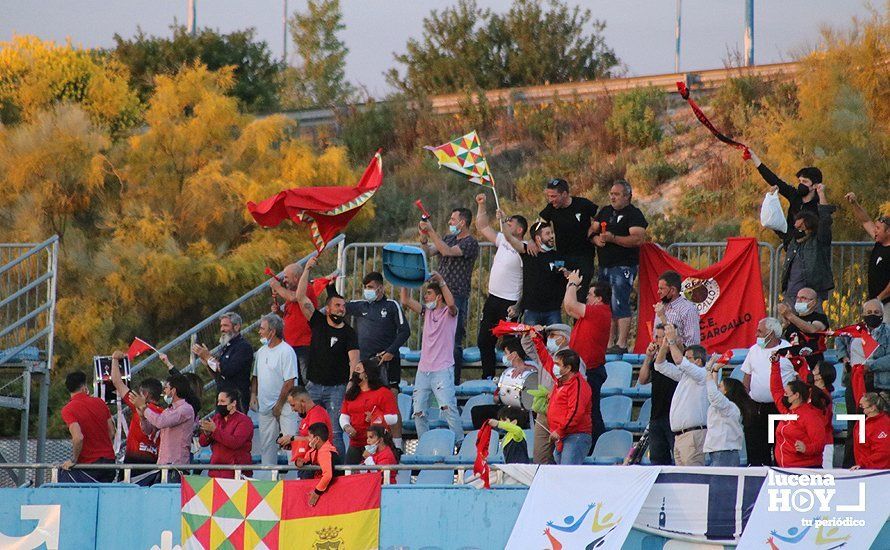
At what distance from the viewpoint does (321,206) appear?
51.3 ft

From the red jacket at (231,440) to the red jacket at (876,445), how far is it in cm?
563

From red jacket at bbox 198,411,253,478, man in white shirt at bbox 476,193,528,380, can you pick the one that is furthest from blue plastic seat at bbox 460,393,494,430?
red jacket at bbox 198,411,253,478

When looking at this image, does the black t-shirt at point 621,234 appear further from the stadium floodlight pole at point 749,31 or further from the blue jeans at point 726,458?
the stadium floodlight pole at point 749,31

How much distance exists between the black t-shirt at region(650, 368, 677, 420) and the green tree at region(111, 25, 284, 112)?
21366 mm

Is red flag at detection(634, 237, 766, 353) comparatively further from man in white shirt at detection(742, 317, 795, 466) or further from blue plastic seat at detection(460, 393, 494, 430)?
man in white shirt at detection(742, 317, 795, 466)

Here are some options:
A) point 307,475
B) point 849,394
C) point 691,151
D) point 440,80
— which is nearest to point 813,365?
point 849,394

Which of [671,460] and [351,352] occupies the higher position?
[351,352]

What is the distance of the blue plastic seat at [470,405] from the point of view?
1507 centimetres

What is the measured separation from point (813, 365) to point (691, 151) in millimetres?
16328

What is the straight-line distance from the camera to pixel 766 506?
1111 cm

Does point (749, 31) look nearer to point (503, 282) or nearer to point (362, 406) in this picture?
point (503, 282)

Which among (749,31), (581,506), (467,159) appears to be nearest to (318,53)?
(749,31)

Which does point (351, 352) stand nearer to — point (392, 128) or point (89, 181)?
point (89, 181)

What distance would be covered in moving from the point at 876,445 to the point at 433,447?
451 centimetres
